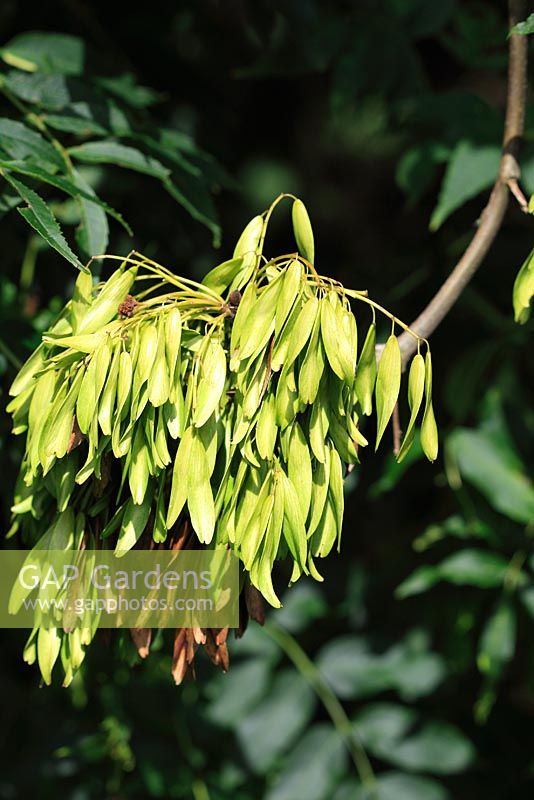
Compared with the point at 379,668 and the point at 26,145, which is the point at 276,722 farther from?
the point at 26,145

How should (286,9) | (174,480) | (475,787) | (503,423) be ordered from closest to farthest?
1. (174,480)
2. (286,9)
3. (503,423)
4. (475,787)

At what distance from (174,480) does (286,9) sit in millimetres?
746

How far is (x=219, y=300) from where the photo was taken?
0.72m

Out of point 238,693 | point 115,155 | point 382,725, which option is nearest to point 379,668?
point 382,725

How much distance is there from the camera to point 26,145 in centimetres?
90

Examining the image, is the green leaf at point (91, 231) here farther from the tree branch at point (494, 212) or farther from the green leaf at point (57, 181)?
the tree branch at point (494, 212)

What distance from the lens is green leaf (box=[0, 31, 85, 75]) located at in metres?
1.11

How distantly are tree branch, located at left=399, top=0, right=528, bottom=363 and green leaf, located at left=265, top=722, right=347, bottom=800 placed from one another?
725 millimetres

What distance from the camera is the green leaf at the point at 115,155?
96 cm

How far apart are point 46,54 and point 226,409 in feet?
2.08

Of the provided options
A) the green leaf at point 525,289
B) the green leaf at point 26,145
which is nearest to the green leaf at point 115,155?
the green leaf at point 26,145

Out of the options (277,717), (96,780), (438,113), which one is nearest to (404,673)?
Answer: (277,717)

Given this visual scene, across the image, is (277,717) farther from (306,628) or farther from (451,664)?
(451,664)

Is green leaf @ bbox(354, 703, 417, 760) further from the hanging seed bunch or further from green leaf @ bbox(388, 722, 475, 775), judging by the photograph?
the hanging seed bunch
